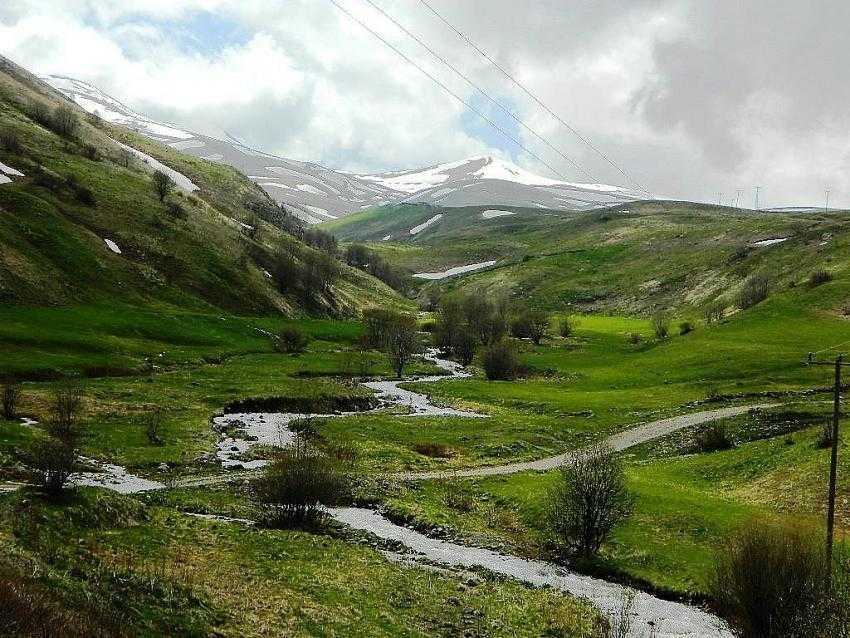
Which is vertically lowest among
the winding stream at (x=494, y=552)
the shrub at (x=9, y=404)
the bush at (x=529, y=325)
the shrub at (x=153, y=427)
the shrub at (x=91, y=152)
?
the winding stream at (x=494, y=552)

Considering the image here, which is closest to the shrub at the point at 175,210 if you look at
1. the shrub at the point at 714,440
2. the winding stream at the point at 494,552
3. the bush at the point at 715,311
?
the winding stream at the point at 494,552

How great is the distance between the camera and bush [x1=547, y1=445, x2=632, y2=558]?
141ft

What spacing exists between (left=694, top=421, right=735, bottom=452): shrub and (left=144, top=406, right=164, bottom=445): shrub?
54.5m

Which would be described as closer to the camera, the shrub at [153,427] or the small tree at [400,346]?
the shrub at [153,427]

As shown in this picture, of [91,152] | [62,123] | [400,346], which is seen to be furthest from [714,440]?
[62,123]

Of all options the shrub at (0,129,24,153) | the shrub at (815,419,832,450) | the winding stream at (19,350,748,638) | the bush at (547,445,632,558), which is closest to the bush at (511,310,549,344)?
the winding stream at (19,350,748,638)

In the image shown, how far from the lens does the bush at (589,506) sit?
141 ft

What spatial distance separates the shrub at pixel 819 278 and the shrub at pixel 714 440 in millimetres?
100506

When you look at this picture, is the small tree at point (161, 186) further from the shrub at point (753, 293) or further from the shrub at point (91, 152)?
the shrub at point (753, 293)

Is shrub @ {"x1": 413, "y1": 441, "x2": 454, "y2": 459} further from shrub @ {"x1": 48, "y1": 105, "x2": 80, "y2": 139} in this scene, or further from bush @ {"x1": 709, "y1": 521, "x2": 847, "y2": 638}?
shrub @ {"x1": 48, "y1": 105, "x2": 80, "y2": 139}

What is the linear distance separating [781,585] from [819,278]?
152 m

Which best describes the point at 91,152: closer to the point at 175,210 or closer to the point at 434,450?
the point at 175,210

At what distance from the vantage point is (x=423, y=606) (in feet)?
103

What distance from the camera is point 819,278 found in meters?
157
